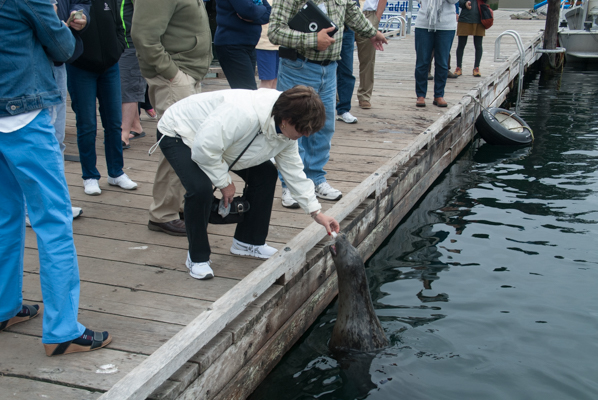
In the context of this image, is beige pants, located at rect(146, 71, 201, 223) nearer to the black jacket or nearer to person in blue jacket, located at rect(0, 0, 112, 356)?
the black jacket

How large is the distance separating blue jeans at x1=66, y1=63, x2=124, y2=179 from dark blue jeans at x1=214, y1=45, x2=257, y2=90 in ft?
3.99

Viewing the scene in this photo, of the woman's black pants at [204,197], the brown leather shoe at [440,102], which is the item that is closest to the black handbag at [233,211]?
the woman's black pants at [204,197]

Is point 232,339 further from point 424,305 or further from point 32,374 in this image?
point 424,305

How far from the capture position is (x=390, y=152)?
246 inches

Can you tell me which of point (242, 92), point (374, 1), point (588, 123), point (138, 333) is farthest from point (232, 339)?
point (588, 123)

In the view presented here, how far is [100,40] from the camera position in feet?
14.4

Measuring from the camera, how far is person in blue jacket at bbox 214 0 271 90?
17.1ft

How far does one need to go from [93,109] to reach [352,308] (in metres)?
2.61

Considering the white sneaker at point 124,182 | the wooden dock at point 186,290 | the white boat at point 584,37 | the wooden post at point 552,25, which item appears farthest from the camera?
the white boat at point 584,37

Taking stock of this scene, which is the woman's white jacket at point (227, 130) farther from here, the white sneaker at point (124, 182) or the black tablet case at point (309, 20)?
the white sneaker at point (124, 182)

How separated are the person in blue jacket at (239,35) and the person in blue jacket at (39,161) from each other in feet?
9.55

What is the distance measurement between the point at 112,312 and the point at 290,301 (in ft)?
3.88

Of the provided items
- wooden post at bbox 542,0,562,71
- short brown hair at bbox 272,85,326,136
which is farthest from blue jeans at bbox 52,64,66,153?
wooden post at bbox 542,0,562,71

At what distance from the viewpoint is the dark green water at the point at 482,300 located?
3.54 m
